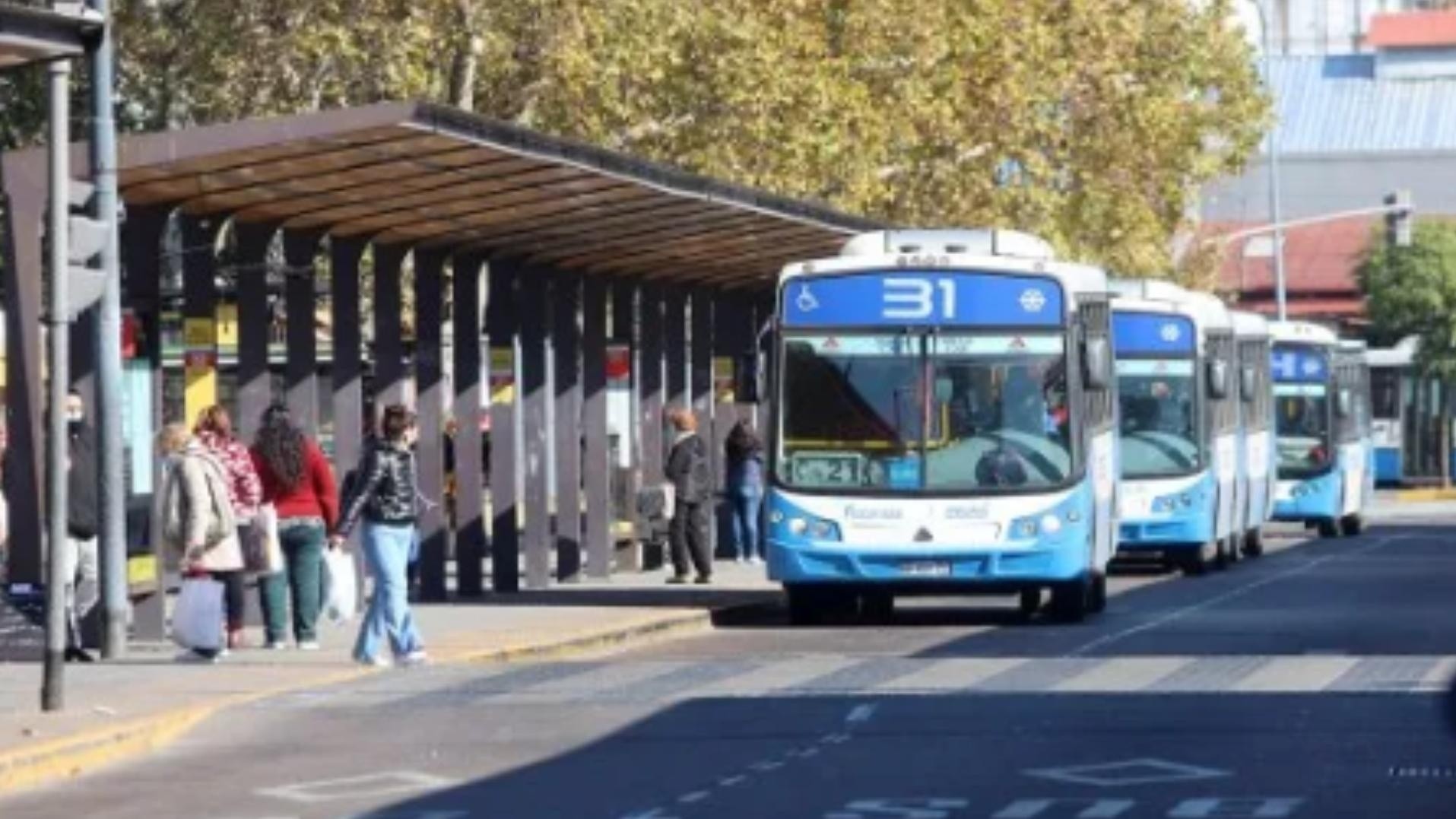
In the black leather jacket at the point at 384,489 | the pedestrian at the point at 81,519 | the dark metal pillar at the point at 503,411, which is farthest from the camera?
Result: the dark metal pillar at the point at 503,411

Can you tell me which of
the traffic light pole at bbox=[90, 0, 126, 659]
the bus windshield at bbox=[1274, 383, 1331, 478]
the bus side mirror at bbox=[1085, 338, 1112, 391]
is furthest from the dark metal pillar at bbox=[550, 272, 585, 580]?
the bus windshield at bbox=[1274, 383, 1331, 478]

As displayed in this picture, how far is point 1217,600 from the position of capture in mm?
39000

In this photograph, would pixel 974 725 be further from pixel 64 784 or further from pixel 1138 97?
pixel 1138 97

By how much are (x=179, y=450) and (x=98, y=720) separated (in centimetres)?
617

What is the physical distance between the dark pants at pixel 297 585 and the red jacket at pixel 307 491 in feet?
0.37

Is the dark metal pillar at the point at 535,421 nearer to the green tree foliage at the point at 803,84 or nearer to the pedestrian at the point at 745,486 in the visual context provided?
the green tree foliage at the point at 803,84

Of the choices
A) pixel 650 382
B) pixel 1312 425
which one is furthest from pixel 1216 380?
pixel 1312 425

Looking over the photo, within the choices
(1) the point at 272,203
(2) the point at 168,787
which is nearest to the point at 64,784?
(2) the point at 168,787

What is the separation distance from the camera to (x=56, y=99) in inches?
975

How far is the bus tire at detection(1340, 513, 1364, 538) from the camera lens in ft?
208

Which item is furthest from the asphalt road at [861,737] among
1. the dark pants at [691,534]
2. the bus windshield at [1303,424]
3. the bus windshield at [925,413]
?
the bus windshield at [1303,424]

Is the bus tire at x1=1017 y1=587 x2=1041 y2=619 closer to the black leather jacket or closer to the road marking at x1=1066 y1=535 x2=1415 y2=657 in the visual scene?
the road marking at x1=1066 y1=535 x2=1415 y2=657

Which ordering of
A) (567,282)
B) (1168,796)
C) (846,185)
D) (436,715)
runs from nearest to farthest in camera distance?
(1168,796) → (436,715) → (567,282) → (846,185)

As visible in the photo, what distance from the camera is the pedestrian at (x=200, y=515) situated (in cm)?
2819
